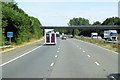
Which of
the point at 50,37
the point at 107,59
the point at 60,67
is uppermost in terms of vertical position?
the point at 50,37

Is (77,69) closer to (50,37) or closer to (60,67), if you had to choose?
(60,67)

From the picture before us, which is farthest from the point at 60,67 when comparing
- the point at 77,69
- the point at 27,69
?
the point at 27,69

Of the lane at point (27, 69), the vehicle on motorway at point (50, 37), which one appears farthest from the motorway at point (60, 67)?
A: the vehicle on motorway at point (50, 37)

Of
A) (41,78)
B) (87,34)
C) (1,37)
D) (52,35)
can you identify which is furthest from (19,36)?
(87,34)

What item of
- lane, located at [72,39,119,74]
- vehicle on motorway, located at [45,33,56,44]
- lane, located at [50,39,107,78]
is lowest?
lane, located at [72,39,119,74]

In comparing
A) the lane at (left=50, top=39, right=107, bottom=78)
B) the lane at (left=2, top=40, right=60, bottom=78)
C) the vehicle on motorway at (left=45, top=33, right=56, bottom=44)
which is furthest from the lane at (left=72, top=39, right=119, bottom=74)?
the vehicle on motorway at (left=45, top=33, right=56, bottom=44)

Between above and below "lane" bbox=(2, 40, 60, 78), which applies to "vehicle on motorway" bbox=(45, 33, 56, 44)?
above

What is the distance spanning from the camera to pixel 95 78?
1032cm

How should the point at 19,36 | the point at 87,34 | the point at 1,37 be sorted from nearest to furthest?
the point at 1,37
the point at 19,36
the point at 87,34

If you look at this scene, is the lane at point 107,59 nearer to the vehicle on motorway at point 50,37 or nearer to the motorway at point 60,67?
the motorway at point 60,67

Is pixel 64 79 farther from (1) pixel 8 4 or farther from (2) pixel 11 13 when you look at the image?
(1) pixel 8 4

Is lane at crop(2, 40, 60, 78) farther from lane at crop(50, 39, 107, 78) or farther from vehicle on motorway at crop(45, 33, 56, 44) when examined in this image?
vehicle on motorway at crop(45, 33, 56, 44)

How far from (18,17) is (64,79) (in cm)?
3444

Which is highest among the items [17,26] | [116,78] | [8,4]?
[8,4]
